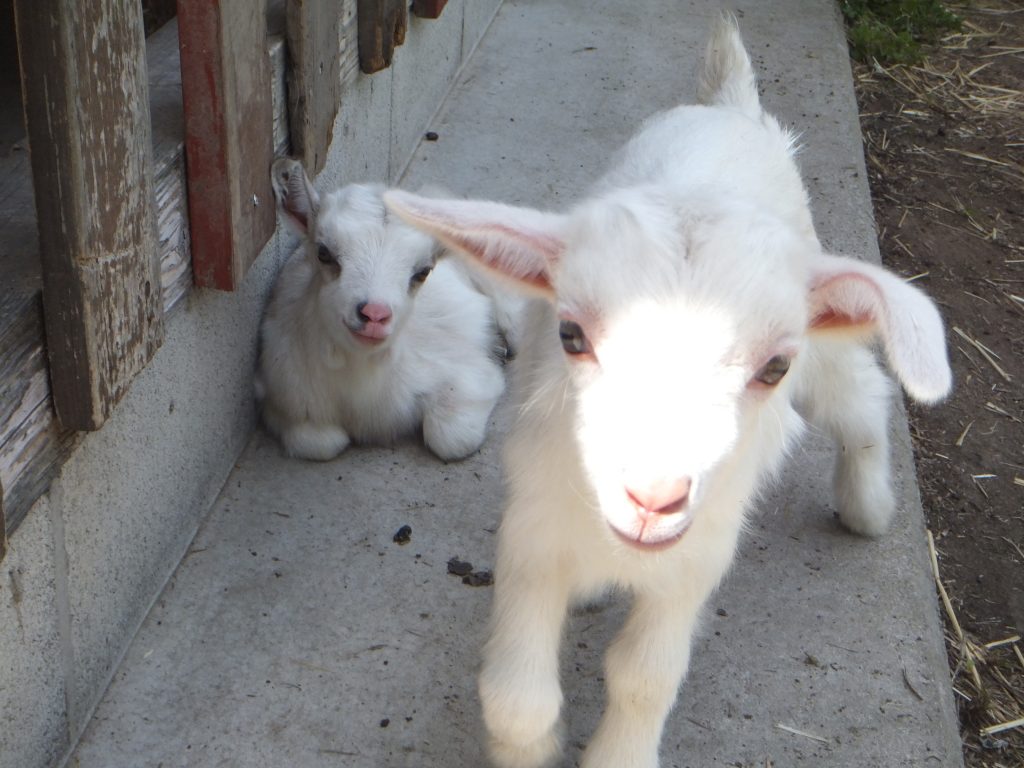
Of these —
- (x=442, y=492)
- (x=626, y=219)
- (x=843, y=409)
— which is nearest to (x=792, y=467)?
(x=843, y=409)

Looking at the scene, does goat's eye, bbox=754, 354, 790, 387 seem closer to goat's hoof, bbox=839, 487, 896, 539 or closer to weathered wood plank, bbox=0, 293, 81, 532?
weathered wood plank, bbox=0, 293, 81, 532

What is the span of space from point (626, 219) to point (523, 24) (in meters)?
5.01

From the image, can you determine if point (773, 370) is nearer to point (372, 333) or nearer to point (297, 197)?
point (372, 333)

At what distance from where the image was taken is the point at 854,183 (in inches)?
221

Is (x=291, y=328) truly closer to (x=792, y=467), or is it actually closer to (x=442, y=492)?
(x=442, y=492)

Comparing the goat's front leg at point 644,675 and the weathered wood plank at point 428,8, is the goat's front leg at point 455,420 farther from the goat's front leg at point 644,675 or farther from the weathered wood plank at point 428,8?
the weathered wood plank at point 428,8

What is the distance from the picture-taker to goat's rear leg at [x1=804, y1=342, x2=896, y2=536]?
3514 millimetres

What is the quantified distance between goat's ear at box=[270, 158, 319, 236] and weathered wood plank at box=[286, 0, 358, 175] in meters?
0.08

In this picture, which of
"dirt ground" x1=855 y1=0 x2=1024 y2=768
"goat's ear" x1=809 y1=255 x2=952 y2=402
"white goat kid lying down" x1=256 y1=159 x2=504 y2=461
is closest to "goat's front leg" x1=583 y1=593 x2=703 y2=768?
"goat's ear" x1=809 y1=255 x2=952 y2=402

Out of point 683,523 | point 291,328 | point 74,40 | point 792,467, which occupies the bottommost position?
point 792,467

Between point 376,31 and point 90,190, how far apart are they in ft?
7.20

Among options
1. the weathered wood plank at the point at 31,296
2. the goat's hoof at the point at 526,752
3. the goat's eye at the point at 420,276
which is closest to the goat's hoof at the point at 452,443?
the goat's eye at the point at 420,276

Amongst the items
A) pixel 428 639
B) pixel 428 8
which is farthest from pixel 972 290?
pixel 428 639

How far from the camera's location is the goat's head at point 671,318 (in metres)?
2.00
